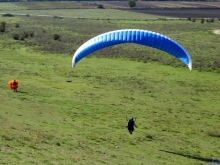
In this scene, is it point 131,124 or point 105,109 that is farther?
point 105,109

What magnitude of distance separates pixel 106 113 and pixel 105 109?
1023 millimetres

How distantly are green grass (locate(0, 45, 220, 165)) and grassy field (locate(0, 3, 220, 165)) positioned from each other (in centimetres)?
5

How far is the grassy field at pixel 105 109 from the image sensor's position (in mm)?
19188

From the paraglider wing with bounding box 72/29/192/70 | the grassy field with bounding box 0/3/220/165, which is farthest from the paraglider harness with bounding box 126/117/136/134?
the paraglider wing with bounding box 72/29/192/70

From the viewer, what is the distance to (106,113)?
89.0 ft

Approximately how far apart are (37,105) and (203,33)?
50108 millimetres

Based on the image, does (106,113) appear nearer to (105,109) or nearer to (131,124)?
(105,109)

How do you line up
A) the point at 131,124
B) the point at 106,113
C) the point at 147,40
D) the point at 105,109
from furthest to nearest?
the point at 105,109, the point at 106,113, the point at 131,124, the point at 147,40

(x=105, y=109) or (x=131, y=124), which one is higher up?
(x=105, y=109)

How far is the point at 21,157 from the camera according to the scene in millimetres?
16797

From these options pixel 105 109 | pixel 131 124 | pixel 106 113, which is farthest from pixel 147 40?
pixel 105 109

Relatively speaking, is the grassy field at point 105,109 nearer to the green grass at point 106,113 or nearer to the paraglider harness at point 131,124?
the green grass at point 106,113

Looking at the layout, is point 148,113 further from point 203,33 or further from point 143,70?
point 203,33

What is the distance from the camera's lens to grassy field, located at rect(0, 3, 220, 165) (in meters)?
19.2
